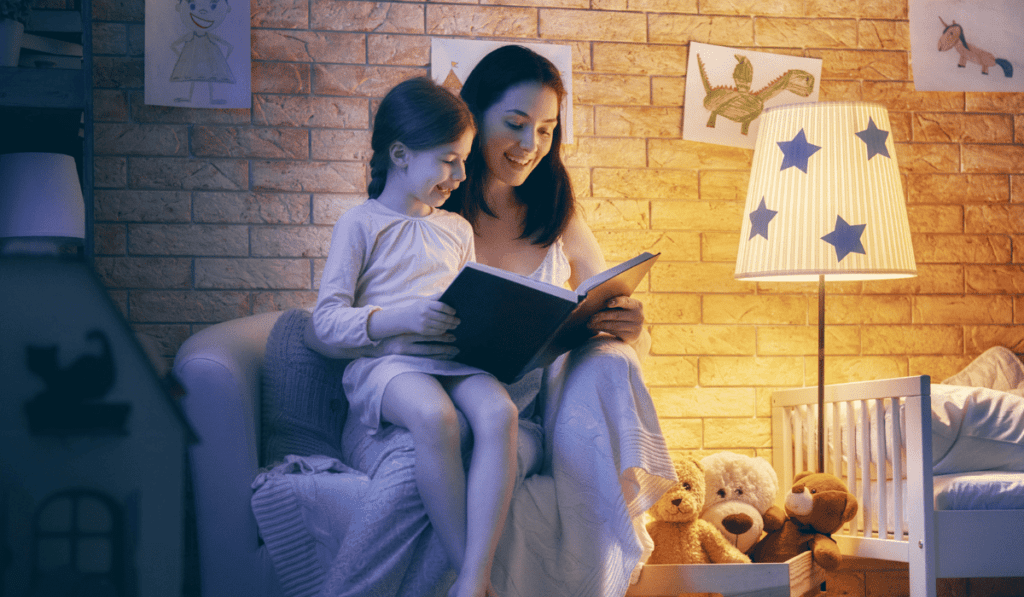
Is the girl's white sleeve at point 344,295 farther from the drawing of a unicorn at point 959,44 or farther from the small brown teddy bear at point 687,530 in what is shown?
the drawing of a unicorn at point 959,44

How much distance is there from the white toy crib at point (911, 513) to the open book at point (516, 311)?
2.35ft

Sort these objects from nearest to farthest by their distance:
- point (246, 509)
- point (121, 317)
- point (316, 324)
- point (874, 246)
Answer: point (121, 317) → point (246, 509) → point (316, 324) → point (874, 246)

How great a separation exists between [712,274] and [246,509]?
4.91 ft

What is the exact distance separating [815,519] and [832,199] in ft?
2.45

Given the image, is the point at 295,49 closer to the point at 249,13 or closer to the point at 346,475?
the point at 249,13

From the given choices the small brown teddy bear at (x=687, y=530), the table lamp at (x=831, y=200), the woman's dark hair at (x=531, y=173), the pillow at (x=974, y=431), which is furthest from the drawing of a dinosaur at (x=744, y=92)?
the small brown teddy bear at (x=687, y=530)

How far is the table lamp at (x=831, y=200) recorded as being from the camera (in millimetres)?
1754

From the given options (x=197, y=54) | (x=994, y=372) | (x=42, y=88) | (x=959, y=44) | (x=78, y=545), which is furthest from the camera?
(x=959, y=44)

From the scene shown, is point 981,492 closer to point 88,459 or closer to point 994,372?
point 994,372

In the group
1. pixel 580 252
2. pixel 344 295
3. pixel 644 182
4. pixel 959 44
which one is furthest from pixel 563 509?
pixel 959 44

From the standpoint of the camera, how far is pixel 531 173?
5.78 ft

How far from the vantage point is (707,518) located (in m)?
1.78

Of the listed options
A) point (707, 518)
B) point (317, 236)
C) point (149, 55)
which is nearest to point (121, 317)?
point (707, 518)

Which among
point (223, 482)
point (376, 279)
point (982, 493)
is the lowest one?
point (982, 493)
